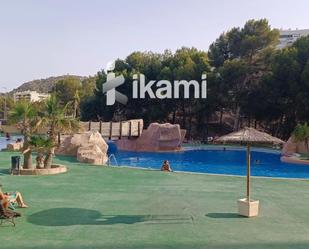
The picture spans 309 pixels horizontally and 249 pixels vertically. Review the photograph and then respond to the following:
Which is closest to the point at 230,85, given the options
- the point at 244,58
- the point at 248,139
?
the point at 244,58

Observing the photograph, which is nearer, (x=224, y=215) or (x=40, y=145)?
(x=224, y=215)

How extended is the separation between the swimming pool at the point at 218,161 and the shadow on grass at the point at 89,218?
45.4 feet

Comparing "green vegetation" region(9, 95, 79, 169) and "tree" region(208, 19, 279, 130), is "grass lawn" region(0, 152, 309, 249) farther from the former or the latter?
"tree" region(208, 19, 279, 130)

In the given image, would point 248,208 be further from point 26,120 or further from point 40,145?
point 26,120

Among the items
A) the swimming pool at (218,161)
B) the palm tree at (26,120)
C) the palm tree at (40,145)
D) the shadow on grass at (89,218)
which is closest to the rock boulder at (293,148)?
the swimming pool at (218,161)

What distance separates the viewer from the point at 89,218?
25.1 feet

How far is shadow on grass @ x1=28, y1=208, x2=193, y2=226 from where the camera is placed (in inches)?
289

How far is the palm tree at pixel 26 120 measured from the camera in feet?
45.2

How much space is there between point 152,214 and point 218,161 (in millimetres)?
19502

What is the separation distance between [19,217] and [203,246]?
12.2 feet

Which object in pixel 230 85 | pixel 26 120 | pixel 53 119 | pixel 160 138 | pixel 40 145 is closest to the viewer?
pixel 40 145

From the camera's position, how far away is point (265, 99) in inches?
1373

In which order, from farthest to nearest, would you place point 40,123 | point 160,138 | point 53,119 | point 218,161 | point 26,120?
point 160,138 < point 218,161 < point 53,119 < point 40,123 < point 26,120

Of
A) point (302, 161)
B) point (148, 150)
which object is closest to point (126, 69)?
point (148, 150)
